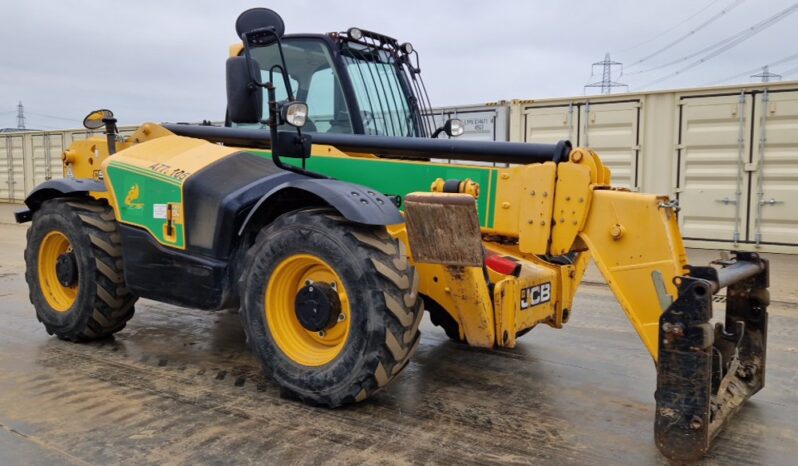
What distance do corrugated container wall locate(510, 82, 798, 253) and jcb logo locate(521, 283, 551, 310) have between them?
23.8 ft

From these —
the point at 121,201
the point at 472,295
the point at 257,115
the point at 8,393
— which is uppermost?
the point at 257,115

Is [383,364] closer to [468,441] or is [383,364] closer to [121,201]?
[468,441]

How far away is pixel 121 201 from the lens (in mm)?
4855

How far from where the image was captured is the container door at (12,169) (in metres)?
21.8

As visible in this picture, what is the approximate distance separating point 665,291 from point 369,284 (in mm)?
1436

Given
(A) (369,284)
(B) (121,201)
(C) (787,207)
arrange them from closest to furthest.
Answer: (A) (369,284)
(B) (121,201)
(C) (787,207)

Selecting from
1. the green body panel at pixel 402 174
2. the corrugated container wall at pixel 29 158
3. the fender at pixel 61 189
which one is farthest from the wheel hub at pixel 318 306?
the corrugated container wall at pixel 29 158

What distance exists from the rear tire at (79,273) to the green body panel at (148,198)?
1.01ft

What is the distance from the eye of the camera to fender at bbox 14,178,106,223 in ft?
16.9

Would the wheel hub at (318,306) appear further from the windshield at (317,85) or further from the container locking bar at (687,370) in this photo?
the container locking bar at (687,370)

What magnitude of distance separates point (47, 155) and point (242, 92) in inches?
775

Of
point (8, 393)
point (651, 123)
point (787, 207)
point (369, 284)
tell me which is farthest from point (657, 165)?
point (8, 393)

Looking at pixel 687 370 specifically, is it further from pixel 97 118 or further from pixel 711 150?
pixel 711 150

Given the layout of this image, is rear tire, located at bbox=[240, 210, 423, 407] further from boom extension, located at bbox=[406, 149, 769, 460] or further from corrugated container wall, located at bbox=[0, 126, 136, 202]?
corrugated container wall, located at bbox=[0, 126, 136, 202]
